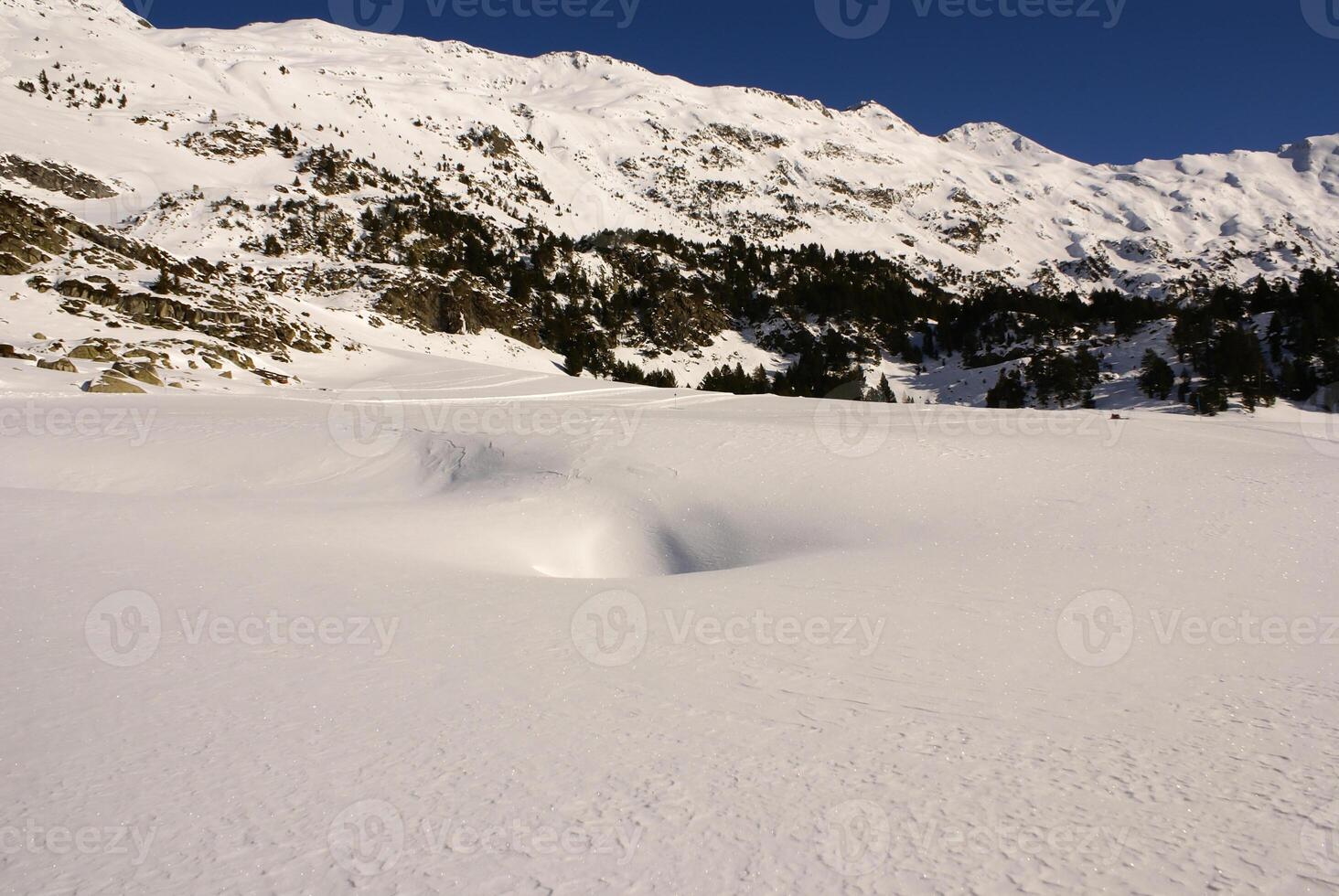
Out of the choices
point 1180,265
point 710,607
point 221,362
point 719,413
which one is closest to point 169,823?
point 710,607

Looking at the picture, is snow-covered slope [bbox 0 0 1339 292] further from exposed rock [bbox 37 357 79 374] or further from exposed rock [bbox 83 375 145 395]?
exposed rock [bbox 83 375 145 395]

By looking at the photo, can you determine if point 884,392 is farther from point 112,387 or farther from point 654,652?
point 654,652

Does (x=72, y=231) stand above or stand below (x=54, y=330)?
above

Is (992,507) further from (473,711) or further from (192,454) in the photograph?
(192,454)

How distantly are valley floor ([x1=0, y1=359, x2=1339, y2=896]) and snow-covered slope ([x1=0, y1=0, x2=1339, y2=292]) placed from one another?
52514 mm

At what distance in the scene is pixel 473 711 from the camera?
3762 mm

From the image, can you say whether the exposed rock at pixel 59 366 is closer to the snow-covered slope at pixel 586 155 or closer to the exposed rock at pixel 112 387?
the exposed rock at pixel 112 387

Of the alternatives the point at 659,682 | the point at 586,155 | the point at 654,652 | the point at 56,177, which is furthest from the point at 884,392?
the point at 586,155

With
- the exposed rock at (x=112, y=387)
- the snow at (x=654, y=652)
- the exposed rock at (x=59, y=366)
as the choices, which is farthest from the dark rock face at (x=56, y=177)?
the snow at (x=654, y=652)

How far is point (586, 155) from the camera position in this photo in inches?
4624

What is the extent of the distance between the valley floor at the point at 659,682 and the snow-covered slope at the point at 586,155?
52.5m

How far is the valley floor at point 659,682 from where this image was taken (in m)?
2.60

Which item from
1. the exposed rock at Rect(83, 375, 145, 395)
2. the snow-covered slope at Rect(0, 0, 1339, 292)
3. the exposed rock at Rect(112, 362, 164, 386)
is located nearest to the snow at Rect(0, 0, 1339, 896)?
the exposed rock at Rect(83, 375, 145, 395)

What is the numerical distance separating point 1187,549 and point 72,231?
40.4m
